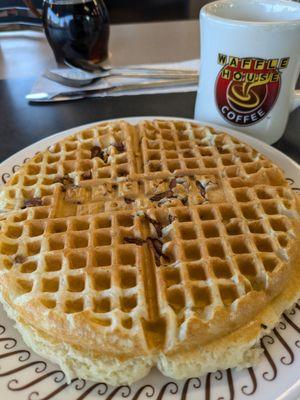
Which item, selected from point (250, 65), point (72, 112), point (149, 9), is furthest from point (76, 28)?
point (149, 9)

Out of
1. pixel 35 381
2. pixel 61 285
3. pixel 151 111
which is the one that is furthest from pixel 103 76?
pixel 35 381

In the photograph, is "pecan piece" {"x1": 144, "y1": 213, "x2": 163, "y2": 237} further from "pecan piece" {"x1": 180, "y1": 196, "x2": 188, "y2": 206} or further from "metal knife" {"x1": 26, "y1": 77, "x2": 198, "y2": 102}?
"metal knife" {"x1": 26, "y1": 77, "x2": 198, "y2": 102}

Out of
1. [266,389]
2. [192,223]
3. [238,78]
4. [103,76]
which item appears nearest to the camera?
[266,389]

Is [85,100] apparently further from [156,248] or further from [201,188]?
[156,248]

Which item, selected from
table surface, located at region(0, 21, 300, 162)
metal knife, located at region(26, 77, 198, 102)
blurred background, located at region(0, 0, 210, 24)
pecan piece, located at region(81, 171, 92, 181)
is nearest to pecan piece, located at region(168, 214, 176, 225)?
pecan piece, located at region(81, 171, 92, 181)

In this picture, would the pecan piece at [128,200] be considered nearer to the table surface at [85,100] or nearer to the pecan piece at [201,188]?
the pecan piece at [201,188]

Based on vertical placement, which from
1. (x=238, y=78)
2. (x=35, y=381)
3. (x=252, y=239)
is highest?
(x=238, y=78)

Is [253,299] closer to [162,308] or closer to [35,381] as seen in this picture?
[162,308]
